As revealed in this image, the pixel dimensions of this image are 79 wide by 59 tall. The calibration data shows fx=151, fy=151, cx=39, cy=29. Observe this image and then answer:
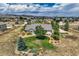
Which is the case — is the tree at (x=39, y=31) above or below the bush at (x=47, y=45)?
above

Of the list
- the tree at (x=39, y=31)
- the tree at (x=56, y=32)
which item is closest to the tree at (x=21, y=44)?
the tree at (x=39, y=31)

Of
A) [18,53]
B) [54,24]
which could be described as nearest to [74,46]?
[54,24]

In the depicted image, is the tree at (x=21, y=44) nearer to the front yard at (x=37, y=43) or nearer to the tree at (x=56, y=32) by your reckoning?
the front yard at (x=37, y=43)

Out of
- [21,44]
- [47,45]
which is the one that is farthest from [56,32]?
[21,44]

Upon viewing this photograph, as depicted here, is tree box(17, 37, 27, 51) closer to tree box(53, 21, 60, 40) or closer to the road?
the road

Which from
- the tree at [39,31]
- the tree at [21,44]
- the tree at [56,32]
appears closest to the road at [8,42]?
the tree at [21,44]

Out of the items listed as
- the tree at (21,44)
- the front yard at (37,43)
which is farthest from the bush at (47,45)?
the tree at (21,44)

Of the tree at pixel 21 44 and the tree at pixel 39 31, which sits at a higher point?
the tree at pixel 39 31

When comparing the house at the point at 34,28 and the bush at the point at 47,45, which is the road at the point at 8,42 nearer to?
the house at the point at 34,28

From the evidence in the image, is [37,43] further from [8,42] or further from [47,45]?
[8,42]
